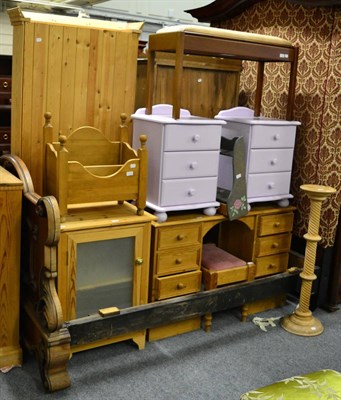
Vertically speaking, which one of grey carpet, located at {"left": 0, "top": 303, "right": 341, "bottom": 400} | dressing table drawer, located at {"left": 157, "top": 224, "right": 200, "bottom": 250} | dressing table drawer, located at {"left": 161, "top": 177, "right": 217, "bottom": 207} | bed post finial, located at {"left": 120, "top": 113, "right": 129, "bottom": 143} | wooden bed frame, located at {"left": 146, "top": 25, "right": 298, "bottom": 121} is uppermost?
wooden bed frame, located at {"left": 146, "top": 25, "right": 298, "bottom": 121}

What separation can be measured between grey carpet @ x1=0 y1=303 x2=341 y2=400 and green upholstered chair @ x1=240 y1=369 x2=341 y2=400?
24.6 inches

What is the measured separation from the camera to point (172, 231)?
2.85 meters

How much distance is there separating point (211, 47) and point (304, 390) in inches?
70.1

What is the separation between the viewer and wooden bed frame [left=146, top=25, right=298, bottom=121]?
8.99 ft

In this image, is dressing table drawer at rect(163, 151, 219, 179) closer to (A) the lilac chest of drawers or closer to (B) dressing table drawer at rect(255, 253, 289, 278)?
(A) the lilac chest of drawers

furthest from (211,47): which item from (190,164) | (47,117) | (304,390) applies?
(304,390)

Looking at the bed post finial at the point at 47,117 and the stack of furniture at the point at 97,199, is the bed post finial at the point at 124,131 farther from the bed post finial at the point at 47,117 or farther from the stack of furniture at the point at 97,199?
the bed post finial at the point at 47,117

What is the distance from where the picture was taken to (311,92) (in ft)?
10.6

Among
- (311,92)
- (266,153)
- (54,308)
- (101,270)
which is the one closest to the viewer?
(54,308)

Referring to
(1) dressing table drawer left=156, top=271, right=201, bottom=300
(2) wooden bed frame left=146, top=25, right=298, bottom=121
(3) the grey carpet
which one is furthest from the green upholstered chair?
(2) wooden bed frame left=146, top=25, right=298, bottom=121

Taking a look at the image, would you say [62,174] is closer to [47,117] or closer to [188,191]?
[47,117]

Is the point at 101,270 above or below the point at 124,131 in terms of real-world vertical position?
below

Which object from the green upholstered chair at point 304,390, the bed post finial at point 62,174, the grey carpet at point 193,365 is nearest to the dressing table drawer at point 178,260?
the grey carpet at point 193,365

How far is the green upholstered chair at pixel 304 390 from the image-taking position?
1.80 metres
